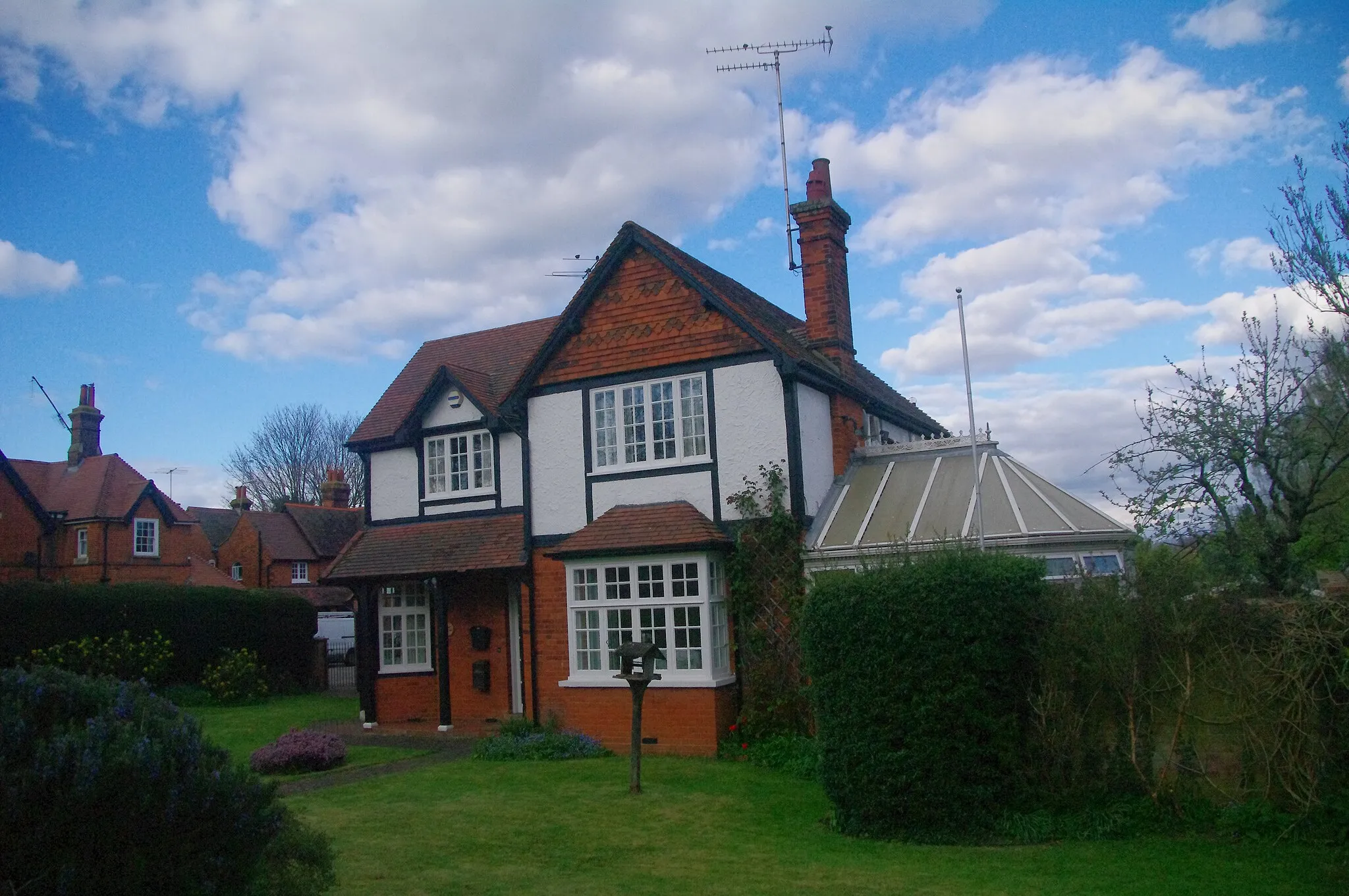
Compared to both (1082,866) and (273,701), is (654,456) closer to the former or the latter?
(1082,866)

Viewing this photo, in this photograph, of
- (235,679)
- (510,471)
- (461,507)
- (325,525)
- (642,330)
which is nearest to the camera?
(642,330)

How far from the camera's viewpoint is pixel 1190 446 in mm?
11680

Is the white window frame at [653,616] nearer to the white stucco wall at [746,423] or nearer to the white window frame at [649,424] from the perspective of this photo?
the white stucco wall at [746,423]

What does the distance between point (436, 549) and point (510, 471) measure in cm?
204

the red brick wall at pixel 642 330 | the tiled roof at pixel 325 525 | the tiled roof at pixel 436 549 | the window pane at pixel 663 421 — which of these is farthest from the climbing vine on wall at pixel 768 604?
the tiled roof at pixel 325 525

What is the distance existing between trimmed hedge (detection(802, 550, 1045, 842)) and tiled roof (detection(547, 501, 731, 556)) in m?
5.28

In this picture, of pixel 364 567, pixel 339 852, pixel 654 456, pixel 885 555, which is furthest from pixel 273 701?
pixel 885 555

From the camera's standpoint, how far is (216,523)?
5197 centimetres

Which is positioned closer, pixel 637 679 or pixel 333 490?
pixel 637 679

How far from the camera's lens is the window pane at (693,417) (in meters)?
16.6

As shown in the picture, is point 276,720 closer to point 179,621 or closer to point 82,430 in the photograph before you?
point 179,621

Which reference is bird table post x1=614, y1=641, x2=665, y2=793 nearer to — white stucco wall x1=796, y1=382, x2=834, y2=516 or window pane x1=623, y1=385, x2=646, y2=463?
white stucco wall x1=796, y1=382, x2=834, y2=516

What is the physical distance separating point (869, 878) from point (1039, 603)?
3484 millimetres

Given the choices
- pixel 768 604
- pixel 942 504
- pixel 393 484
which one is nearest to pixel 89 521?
pixel 393 484
